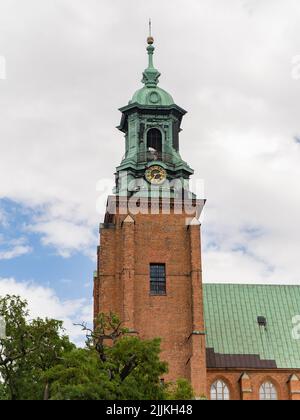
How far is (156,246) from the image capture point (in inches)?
2207

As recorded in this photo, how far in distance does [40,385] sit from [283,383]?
24.5 metres

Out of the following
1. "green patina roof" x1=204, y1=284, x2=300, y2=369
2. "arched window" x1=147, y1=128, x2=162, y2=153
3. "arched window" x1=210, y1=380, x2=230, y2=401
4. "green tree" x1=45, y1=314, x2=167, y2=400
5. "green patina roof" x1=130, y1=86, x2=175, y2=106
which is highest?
"green patina roof" x1=130, y1=86, x2=175, y2=106

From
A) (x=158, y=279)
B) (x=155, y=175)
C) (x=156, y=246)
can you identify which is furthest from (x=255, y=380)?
(x=155, y=175)

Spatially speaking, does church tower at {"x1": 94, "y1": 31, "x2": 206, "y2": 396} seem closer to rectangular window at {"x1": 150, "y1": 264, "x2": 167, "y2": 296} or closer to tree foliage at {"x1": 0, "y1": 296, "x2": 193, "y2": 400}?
rectangular window at {"x1": 150, "y1": 264, "x2": 167, "y2": 296}

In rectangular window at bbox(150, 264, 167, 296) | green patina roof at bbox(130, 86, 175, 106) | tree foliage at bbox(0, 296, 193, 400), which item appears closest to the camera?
tree foliage at bbox(0, 296, 193, 400)

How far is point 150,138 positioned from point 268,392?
2093 centimetres

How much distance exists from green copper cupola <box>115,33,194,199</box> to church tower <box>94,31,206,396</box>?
0.25ft

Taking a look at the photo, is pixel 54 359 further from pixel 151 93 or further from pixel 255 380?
pixel 151 93

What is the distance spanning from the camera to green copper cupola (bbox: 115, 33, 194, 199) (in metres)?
58.2

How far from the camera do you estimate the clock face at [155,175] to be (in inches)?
2276

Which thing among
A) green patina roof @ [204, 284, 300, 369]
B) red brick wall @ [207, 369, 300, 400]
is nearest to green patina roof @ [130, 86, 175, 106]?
green patina roof @ [204, 284, 300, 369]

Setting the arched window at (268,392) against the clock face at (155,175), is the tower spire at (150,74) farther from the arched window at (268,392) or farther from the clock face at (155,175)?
the arched window at (268,392)

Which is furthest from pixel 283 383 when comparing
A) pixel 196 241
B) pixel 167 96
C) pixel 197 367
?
pixel 167 96

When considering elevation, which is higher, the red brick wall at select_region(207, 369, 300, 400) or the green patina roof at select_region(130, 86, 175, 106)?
the green patina roof at select_region(130, 86, 175, 106)
